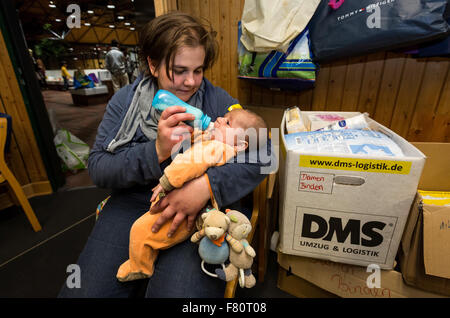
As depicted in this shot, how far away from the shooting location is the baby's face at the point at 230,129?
80 cm

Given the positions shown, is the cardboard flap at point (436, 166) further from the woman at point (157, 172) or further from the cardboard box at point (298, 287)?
the woman at point (157, 172)

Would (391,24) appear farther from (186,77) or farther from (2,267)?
(2,267)

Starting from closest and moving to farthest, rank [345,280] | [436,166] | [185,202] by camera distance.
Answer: [185,202] → [345,280] → [436,166]

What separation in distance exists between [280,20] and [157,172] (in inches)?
41.5

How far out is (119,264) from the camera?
737 millimetres

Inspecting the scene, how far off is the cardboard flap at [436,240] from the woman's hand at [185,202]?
71 cm

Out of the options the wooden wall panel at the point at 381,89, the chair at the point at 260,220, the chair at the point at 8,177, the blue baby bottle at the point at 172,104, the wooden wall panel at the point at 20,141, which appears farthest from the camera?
the wooden wall panel at the point at 20,141

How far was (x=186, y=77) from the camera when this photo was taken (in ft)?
2.64

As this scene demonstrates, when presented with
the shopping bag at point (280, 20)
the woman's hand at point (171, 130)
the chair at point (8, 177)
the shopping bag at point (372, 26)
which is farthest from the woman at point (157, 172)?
the chair at point (8, 177)

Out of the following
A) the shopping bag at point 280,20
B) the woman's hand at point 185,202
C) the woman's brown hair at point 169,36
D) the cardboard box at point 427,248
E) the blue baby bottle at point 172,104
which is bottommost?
the cardboard box at point 427,248

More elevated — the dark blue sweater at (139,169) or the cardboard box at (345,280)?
the dark blue sweater at (139,169)

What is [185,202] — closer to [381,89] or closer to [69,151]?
[381,89]

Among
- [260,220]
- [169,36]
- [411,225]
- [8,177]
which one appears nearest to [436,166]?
[411,225]
